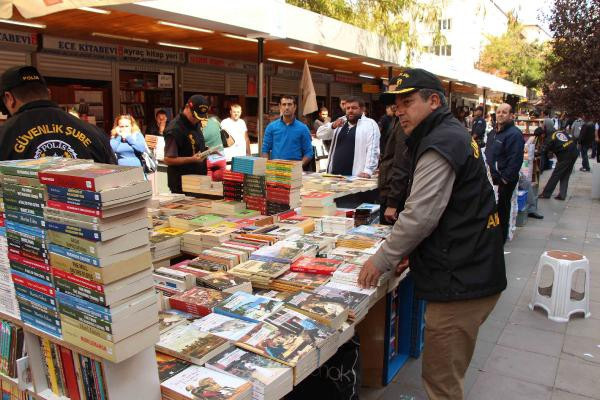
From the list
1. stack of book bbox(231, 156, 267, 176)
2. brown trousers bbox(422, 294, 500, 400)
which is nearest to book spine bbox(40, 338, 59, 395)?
brown trousers bbox(422, 294, 500, 400)

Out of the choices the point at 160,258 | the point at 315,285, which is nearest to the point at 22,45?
the point at 160,258

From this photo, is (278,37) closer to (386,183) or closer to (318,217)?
(386,183)

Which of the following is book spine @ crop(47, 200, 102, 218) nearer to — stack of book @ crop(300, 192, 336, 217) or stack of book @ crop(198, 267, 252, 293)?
stack of book @ crop(198, 267, 252, 293)

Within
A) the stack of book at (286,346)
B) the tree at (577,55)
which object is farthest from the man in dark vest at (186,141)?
the tree at (577,55)

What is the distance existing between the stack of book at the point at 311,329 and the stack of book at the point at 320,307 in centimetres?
3

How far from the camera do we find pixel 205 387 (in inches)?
71.8

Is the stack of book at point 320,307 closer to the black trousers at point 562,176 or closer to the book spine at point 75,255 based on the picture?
the book spine at point 75,255

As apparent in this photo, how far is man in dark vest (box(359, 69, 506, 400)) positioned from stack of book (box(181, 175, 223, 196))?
2.36 metres

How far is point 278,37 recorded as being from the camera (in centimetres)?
641

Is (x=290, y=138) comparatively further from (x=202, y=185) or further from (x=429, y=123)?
(x=429, y=123)

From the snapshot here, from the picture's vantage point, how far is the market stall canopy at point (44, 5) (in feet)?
9.37

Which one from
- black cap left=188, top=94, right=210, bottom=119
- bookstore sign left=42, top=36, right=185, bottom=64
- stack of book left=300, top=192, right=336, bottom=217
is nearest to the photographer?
stack of book left=300, top=192, right=336, bottom=217

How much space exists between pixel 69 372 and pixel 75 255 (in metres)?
0.57

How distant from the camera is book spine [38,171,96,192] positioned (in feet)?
4.85
